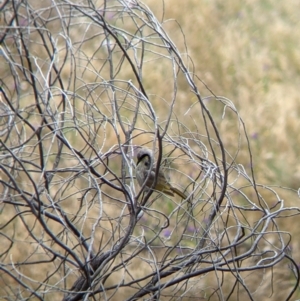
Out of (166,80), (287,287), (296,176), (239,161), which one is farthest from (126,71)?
(287,287)

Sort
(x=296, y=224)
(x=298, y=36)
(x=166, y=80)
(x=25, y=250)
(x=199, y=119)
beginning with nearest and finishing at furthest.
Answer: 1. (x=25, y=250)
2. (x=296, y=224)
3. (x=199, y=119)
4. (x=166, y=80)
5. (x=298, y=36)

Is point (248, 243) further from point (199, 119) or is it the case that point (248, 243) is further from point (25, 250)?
point (25, 250)

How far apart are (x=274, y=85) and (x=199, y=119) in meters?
1.07

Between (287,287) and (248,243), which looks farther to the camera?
(248,243)

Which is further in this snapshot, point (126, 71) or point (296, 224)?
point (126, 71)

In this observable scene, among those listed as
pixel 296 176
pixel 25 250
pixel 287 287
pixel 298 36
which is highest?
pixel 298 36

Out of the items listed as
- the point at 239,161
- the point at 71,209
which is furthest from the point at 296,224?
the point at 71,209

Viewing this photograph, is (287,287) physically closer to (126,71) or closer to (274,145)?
(274,145)

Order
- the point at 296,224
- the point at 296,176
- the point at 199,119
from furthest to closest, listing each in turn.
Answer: the point at 199,119 → the point at 296,176 → the point at 296,224

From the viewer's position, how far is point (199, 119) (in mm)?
5941

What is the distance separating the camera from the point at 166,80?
6.36 metres

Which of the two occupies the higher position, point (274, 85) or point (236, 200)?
point (274, 85)

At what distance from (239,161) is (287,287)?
4.10 ft

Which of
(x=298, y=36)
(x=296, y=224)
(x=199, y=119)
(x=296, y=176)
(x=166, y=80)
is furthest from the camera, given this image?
(x=298, y=36)
